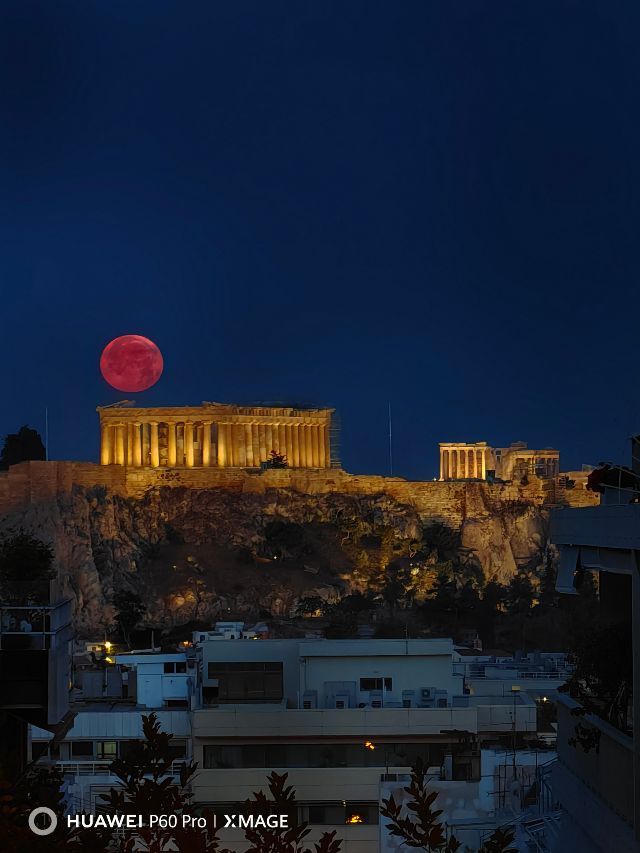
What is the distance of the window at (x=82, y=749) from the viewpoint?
26281 mm

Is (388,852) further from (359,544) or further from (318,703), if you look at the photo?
(359,544)

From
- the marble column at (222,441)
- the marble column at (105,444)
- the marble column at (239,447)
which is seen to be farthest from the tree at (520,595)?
the marble column at (105,444)

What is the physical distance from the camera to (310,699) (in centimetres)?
2931

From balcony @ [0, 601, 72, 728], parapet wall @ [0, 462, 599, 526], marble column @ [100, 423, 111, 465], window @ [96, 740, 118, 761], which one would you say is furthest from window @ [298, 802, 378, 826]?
marble column @ [100, 423, 111, 465]

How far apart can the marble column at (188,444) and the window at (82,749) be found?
52.6 metres

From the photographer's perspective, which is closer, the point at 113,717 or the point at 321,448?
the point at 113,717

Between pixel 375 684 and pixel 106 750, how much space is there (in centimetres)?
643

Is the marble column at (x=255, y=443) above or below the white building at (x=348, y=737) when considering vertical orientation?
above

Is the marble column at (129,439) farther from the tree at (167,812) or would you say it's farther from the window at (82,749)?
the tree at (167,812)

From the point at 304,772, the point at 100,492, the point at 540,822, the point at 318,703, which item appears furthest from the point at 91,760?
the point at 100,492

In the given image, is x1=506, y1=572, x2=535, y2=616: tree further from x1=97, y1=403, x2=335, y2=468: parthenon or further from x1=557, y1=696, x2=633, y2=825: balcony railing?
x1=557, y1=696, x2=633, y2=825: balcony railing

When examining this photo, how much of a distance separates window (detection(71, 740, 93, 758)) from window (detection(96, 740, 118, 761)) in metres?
0.14

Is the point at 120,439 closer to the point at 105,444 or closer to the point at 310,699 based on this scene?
the point at 105,444

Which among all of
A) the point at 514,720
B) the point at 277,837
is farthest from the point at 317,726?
the point at 277,837
